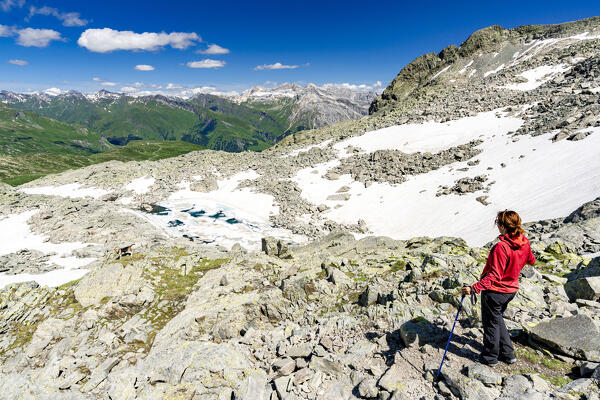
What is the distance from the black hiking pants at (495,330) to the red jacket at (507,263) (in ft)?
0.64

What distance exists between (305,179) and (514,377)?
179 feet

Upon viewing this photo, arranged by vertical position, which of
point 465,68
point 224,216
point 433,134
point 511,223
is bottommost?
point 224,216

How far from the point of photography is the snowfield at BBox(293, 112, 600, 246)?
2998 centimetres

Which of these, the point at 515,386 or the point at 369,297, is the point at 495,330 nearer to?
the point at 515,386

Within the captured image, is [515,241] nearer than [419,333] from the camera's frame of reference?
Yes

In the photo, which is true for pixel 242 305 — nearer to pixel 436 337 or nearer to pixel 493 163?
pixel 436 337

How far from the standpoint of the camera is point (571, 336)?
6.99 metres

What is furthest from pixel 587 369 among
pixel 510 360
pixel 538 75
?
pixel 538 75

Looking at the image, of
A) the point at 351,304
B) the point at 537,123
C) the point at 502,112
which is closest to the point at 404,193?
the point at 537,123

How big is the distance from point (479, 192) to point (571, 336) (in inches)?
1416

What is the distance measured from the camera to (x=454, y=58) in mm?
111250

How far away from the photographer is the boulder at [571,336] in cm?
667

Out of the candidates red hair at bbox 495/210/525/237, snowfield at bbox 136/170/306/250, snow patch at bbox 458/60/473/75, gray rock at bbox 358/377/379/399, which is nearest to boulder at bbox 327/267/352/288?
gray rock at bbox 358/377/379/399

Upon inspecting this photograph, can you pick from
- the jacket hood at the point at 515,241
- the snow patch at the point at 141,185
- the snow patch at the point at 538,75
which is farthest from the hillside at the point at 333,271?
the snow patch at the point at 538,75
